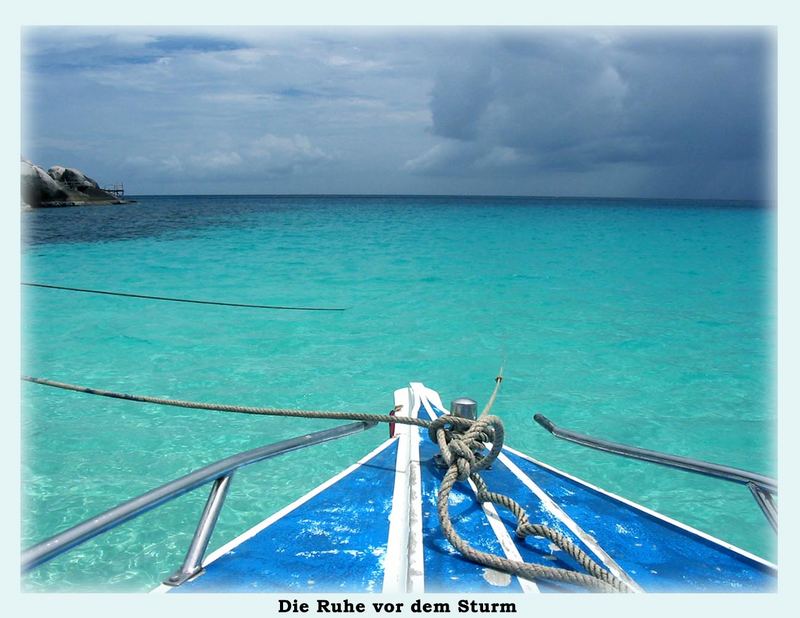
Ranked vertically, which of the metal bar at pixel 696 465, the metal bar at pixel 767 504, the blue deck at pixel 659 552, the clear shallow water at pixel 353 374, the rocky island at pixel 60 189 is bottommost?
the blue deck at pixel 659 552

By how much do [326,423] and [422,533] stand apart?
14.3 ft

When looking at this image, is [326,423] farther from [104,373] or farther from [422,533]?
[422,533]

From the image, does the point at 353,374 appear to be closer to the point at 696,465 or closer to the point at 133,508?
the point at 696,465

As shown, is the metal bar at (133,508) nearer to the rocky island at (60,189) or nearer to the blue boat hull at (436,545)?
the blue boat hull at (436,545)

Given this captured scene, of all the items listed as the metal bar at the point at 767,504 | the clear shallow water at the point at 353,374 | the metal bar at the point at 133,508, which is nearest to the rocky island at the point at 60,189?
the clear shallow water at the point at 353,374

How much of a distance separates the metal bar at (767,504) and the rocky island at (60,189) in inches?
1937

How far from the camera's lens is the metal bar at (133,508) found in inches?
57.3

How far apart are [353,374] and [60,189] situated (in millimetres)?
57019

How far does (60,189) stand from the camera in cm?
5253

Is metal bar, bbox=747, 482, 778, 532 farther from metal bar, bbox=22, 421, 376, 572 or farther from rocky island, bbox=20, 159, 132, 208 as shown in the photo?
rocky island, bbox=20, 159, 132, 208

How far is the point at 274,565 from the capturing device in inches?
84.3

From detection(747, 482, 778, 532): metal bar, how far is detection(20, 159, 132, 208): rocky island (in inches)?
1937

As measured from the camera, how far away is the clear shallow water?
185 inches

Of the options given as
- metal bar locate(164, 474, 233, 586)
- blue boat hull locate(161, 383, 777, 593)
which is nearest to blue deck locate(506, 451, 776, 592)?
blue boat hull locate(161, 383, 777, 593)
